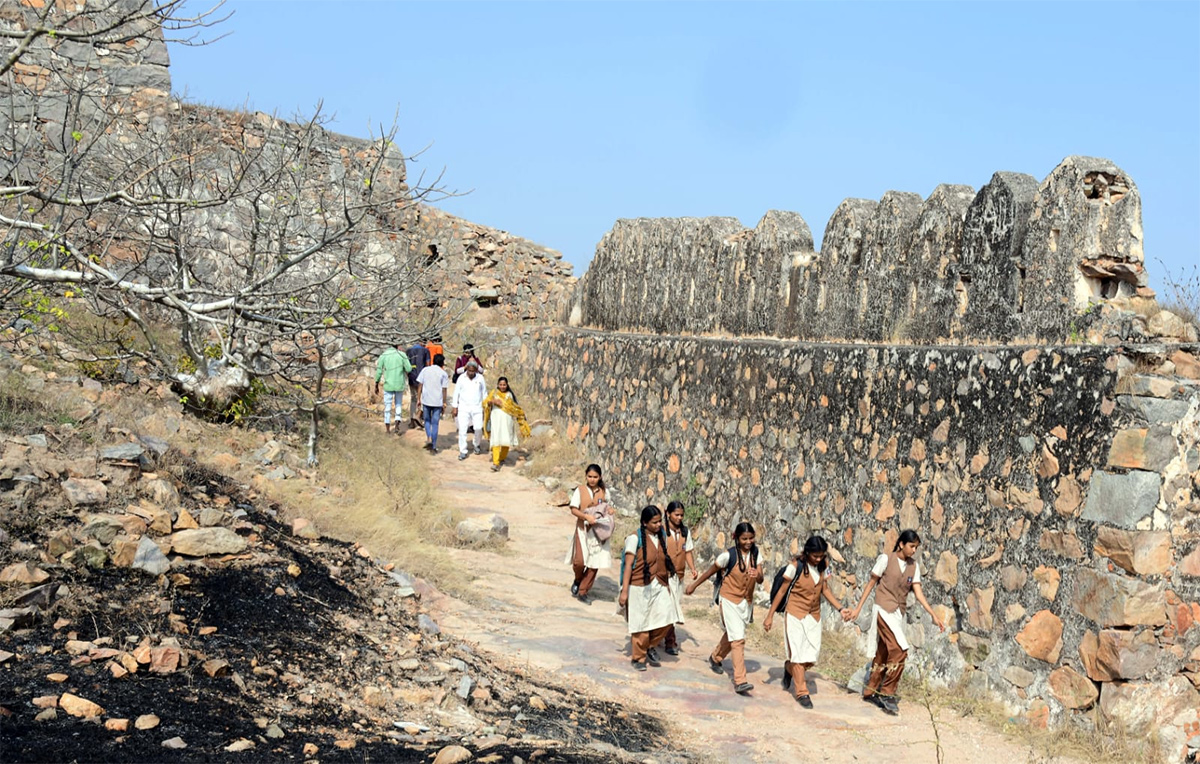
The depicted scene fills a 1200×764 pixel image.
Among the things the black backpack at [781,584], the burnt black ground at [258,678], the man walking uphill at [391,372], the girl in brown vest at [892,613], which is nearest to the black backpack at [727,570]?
the black backpack at [781,584]

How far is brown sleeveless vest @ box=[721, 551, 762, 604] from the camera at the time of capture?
7148 mm

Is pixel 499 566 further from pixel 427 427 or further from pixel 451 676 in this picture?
pixel 427 427

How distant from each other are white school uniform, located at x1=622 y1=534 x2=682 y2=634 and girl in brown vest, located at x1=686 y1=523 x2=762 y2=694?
32 cm

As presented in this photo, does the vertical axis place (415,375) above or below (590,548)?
above

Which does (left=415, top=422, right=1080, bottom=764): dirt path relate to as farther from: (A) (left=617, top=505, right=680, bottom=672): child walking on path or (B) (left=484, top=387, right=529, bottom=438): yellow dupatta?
(B) (left=484, top=387, right=529, bottom=438): yellow dupatta

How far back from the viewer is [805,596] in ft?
22.8

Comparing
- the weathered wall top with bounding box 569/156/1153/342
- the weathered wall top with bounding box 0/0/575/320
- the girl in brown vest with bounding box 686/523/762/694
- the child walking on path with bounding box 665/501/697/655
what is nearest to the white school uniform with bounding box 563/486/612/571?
the child walking on path with bounding box 665/501/697/655

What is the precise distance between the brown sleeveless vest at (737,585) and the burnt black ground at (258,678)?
47.4 inches

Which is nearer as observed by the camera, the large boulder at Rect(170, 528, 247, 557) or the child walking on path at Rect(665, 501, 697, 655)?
the large boulder at Rect(170, 528, 247, 557)

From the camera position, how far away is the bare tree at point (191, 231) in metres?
6.97

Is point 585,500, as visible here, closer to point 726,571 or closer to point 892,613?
point 726,571

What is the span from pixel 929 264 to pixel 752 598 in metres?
2.63

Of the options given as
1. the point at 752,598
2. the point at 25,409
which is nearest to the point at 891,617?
the point at 752,598

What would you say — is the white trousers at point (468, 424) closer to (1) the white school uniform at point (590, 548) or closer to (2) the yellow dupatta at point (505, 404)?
(2) the yellow dupatta at point (505, 404)
